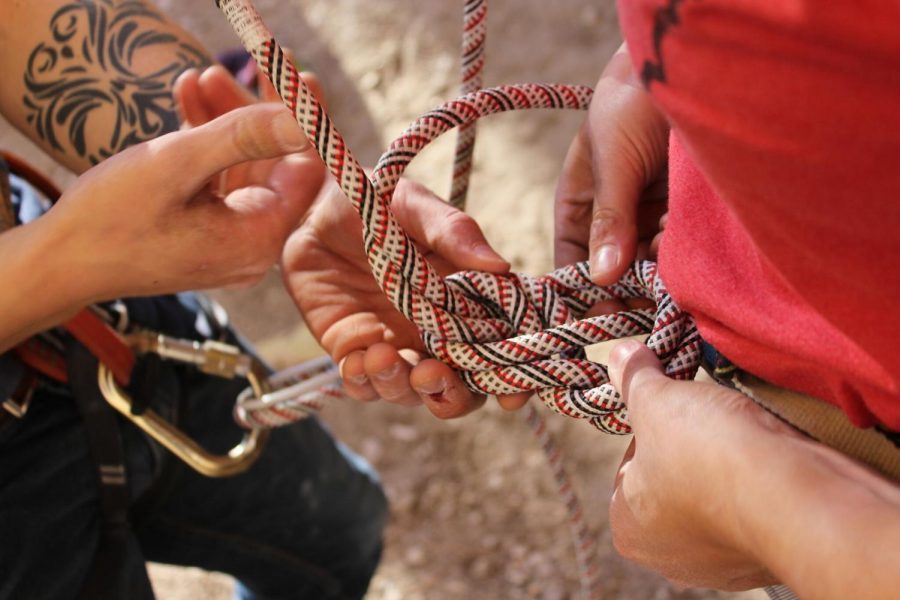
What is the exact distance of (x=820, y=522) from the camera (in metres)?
0.47

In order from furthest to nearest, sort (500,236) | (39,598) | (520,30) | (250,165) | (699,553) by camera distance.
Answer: (520,30) < (500,236) < (250,165) < (39,598) < (699,553)

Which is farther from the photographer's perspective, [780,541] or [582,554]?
[582,554]

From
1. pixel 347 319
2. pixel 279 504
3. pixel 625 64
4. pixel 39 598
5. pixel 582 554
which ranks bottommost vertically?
pixel 582 554

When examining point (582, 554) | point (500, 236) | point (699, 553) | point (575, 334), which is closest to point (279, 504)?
point (582, 554)

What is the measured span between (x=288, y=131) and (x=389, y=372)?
0.23 m

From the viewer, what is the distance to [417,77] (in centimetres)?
223

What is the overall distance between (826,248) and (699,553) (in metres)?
0.24

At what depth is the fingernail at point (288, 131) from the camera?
2.22 ft

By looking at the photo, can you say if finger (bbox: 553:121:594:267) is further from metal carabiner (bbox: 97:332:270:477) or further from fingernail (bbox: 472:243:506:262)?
metal carabiner (bbox: 97:332:270:477)

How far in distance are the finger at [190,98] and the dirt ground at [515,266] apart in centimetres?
93

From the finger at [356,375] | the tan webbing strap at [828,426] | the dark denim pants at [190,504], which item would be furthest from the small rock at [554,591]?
the tan webbing strap at [828,426]


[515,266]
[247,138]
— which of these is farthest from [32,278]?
[515,266]

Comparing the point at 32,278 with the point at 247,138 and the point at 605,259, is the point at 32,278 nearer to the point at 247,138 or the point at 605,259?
the point at 247,138

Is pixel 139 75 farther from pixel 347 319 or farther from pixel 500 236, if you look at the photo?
pixel 500 236
